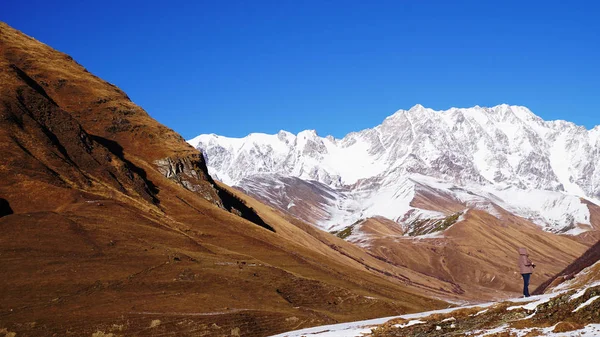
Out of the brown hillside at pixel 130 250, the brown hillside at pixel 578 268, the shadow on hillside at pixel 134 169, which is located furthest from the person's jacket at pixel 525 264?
the shadow on hillside at pixel 134 169

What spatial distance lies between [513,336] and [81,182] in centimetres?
9197

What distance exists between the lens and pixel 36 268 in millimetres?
68062

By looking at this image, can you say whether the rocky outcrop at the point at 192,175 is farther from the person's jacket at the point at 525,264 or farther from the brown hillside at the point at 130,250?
the person's jacket at the point at 525,264

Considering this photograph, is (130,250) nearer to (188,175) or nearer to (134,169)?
(134,169)

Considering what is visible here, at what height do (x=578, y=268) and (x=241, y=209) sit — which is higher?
(x=578, y=268)

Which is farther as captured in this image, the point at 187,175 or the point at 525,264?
the point at 187,175

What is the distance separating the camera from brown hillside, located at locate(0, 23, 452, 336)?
191 feet

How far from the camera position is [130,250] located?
8106 cm

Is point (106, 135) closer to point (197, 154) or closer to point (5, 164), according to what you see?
point (197, 154)

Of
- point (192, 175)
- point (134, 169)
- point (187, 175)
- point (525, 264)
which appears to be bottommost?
point (525, 264)

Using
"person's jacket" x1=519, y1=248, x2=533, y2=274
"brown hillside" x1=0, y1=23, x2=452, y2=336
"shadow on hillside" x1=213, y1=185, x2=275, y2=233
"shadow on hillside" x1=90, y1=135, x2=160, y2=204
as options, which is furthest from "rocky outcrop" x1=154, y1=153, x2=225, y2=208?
"person's jacket" x1=519, y1=248, x2=533, y2=274

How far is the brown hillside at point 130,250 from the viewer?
58.3 meters

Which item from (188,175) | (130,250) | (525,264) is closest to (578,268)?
(525,264)

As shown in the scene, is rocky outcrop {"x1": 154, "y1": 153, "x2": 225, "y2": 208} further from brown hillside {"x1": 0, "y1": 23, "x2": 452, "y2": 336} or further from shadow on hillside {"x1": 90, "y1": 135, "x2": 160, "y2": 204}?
shadow on hillside {"x1": 90, "y1": 135, "x2": 160, "y2": 204}
